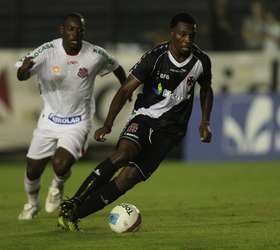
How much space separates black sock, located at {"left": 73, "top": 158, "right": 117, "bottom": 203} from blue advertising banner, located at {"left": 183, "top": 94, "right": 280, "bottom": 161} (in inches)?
425

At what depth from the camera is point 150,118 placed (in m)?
10.5

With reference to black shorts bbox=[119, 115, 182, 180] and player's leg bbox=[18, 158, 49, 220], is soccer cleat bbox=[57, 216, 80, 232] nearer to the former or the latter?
black shorts bbox=[119, 115, 182, 180]

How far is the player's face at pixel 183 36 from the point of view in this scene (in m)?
10.2

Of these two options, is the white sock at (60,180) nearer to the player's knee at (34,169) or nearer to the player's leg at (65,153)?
the player's leg at (65,153)

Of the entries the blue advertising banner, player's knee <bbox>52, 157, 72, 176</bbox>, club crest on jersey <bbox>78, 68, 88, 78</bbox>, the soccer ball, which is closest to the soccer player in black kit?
the soccer ball

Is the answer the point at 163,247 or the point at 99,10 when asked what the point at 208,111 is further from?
the point at 99,10

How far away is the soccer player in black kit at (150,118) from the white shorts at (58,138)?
1598 mm

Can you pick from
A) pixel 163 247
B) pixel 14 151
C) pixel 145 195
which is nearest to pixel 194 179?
pixel 145 195

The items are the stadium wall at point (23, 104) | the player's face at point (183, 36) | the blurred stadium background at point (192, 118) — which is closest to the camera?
the player's face at point (183, 36)

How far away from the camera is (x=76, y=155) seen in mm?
11945

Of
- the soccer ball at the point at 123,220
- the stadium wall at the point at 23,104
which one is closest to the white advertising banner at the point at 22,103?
the stadium wall at the point at 23,104

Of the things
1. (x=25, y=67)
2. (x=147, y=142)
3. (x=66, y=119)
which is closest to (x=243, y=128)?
(x=66, y=119)

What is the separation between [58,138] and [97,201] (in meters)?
2.26

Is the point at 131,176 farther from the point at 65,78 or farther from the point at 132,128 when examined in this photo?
the point at 65,78
